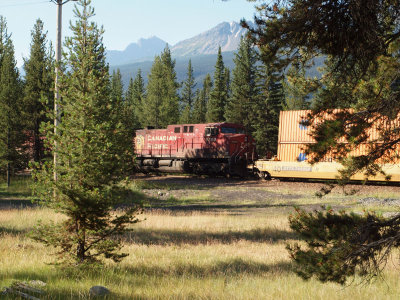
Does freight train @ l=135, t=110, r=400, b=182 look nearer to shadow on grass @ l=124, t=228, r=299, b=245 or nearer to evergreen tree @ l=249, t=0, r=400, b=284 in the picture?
shadow on grass @ l=124, t=228, r=299, b=245

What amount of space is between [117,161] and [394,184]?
23.8 m

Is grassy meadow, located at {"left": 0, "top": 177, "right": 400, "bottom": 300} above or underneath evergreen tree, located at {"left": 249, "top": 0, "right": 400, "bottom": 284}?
underneath

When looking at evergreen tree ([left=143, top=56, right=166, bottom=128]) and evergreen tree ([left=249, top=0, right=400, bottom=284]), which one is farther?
evergreen tree ([left=143, top=56, right=166, bottom=128])

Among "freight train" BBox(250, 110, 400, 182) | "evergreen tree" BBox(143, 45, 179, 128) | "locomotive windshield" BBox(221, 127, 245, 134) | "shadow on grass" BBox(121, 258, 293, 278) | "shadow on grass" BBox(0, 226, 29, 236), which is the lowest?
"shadow on grass" BBox(0, 226, 29, 236)

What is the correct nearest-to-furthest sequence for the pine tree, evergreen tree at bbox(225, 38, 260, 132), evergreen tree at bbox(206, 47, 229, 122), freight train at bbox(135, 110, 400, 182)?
freight train at bbox(135, 110, 400, 182), the pine tree, evergreen tree at bbox(225, 38, 260, 132), evergreen tree at bbox(206, 47, 229, 122)

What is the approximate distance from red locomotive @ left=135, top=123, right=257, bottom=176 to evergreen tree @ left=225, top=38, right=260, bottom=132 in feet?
69.9

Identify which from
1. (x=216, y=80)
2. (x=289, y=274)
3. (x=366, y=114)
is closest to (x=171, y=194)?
(x=289, y=274)

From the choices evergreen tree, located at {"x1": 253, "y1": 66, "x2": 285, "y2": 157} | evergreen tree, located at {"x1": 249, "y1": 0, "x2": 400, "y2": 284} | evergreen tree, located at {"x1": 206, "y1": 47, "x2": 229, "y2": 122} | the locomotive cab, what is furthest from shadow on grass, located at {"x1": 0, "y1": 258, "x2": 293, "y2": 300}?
evergreen tree, located at {"x1": 206, "y1": 47, "x2": 229, "y2": 122}

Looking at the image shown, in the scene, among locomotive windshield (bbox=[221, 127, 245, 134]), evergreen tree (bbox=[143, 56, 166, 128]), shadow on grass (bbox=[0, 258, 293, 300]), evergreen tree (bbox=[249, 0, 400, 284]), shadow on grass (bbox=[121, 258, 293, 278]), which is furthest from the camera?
evergreen tree (bbox=[143, 56, 166, 128])

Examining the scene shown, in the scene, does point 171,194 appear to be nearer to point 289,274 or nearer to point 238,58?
point 289,274

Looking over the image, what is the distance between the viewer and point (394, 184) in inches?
1028

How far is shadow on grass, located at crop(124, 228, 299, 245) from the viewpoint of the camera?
12.4m

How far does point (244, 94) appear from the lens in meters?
64.1

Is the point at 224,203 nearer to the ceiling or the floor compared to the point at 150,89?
nearer to the floor
